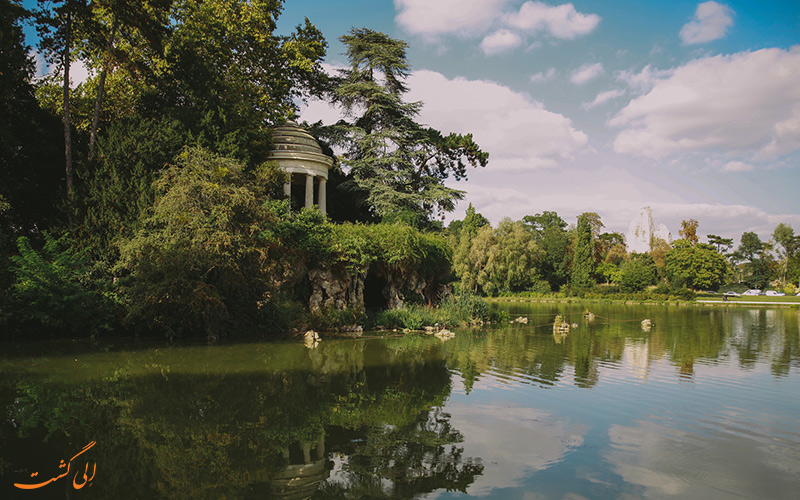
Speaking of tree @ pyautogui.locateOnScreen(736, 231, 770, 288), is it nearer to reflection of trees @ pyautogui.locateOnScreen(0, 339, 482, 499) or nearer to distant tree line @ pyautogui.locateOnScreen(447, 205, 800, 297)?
distant tree line @ pyautogui.locateOnScreen(447, 205, 800, 297)

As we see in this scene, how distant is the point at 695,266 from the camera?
5531cm

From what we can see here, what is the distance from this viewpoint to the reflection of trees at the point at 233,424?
490 cm

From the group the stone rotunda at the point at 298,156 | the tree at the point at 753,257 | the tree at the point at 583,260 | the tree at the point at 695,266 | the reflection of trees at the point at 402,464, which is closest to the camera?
the reflection of trees at the point at 402,464

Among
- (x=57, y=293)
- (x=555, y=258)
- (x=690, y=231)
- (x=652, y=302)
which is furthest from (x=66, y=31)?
(x=690, y=231)

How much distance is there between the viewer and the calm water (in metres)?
4.83

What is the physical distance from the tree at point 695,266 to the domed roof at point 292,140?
45.2 m

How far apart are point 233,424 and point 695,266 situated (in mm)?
59401

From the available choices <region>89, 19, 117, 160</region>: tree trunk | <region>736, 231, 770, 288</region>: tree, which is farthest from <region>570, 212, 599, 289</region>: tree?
<region>89, 19, 117, 160</region>: tree trunk

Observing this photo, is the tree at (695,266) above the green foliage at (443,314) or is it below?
above

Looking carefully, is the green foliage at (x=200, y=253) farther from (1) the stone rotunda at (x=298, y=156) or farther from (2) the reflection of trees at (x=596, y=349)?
(1) the stone rotunda at (x=298, y=156)

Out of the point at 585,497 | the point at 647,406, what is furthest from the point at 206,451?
the point at 647,406

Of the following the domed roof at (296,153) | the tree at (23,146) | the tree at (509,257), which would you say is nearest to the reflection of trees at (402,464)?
the tree at (23,146)

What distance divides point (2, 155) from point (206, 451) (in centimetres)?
1524

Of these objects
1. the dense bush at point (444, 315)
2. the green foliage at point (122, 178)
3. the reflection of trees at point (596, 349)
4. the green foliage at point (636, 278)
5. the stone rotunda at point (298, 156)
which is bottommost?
the reflection of trees at point (596, 349)
